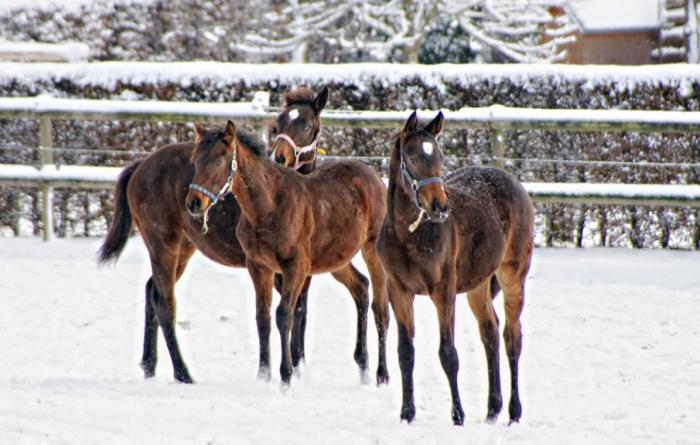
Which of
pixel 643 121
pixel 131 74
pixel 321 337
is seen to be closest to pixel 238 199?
pixel 321 337

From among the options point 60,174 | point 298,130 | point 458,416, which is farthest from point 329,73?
point 458,416

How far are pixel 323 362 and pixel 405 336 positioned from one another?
6.50 feet

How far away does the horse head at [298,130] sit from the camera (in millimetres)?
7480

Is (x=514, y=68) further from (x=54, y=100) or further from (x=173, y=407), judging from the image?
(x=173, y=407)

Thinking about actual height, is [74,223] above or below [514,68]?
below

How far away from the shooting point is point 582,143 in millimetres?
11656

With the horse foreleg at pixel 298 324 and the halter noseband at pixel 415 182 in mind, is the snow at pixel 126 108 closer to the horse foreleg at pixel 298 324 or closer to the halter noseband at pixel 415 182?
the horse foreleg at pixel 298 324

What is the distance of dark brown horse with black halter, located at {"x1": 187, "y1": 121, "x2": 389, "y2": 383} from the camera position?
659cm

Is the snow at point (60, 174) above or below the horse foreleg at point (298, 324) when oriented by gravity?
above

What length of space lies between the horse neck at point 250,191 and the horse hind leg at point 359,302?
3.98 ft

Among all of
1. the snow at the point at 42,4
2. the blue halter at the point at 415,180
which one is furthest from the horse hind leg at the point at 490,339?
the snow at the point at 42,4

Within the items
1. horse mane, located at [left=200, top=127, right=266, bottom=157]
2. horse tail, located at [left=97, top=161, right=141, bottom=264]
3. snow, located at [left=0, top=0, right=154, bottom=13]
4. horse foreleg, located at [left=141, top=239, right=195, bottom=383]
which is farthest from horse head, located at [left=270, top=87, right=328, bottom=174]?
snow, located at [left=0, top=0, right=154, bottom=13]

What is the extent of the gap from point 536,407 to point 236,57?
21.9 m

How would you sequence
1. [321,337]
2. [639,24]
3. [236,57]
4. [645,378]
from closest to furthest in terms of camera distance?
[645,378] → [321,337] → [236,57] → [639,24]
